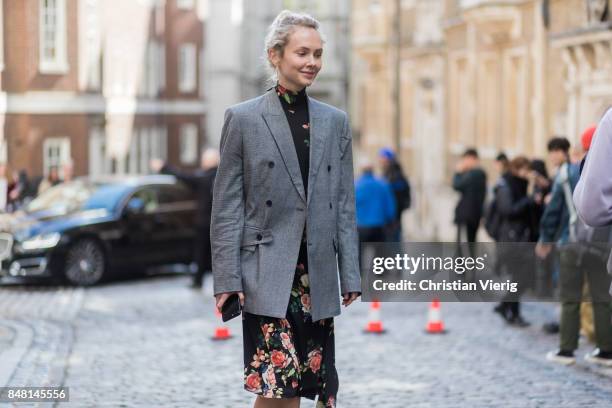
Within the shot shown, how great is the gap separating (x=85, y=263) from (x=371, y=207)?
4294 mm

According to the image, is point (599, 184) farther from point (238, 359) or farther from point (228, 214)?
point (238, 359)

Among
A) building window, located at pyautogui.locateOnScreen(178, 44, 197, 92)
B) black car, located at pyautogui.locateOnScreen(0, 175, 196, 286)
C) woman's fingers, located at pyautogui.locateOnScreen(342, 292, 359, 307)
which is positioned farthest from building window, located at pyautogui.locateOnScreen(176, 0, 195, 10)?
woman's fingers, located at pyautogui.locateOnScreen(342, 292, 359, 307)

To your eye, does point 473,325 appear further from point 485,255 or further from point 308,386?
point 308,386

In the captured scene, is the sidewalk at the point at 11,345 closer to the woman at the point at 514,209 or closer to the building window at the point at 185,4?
the woman at the point at 514,209

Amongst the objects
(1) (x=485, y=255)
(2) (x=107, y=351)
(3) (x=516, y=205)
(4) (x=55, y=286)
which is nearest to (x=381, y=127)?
(4) (x=55, y=286)

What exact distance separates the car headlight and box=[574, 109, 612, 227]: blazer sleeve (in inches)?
523

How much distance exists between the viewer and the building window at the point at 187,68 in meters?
51.5

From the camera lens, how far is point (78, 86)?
1984cm

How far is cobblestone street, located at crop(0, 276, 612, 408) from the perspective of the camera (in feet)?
29.8

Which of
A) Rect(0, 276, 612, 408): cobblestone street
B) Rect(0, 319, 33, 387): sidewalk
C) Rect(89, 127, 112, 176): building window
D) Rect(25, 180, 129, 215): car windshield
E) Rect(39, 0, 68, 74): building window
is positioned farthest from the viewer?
Rect(89, 127, 112, 176): building window

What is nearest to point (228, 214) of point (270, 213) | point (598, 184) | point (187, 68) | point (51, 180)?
point (270, 213)

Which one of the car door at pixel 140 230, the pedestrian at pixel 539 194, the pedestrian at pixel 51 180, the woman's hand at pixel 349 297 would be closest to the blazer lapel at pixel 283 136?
the woman's hand at pixel 349 297

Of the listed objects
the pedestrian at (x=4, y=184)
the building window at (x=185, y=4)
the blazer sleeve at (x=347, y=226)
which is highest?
the building window at (x=185, y=4)

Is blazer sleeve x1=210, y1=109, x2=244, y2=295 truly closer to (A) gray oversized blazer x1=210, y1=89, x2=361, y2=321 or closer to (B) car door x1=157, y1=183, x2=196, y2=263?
(A) gray oversized blazer x1=210, y1=89, x2=361, y2=321
